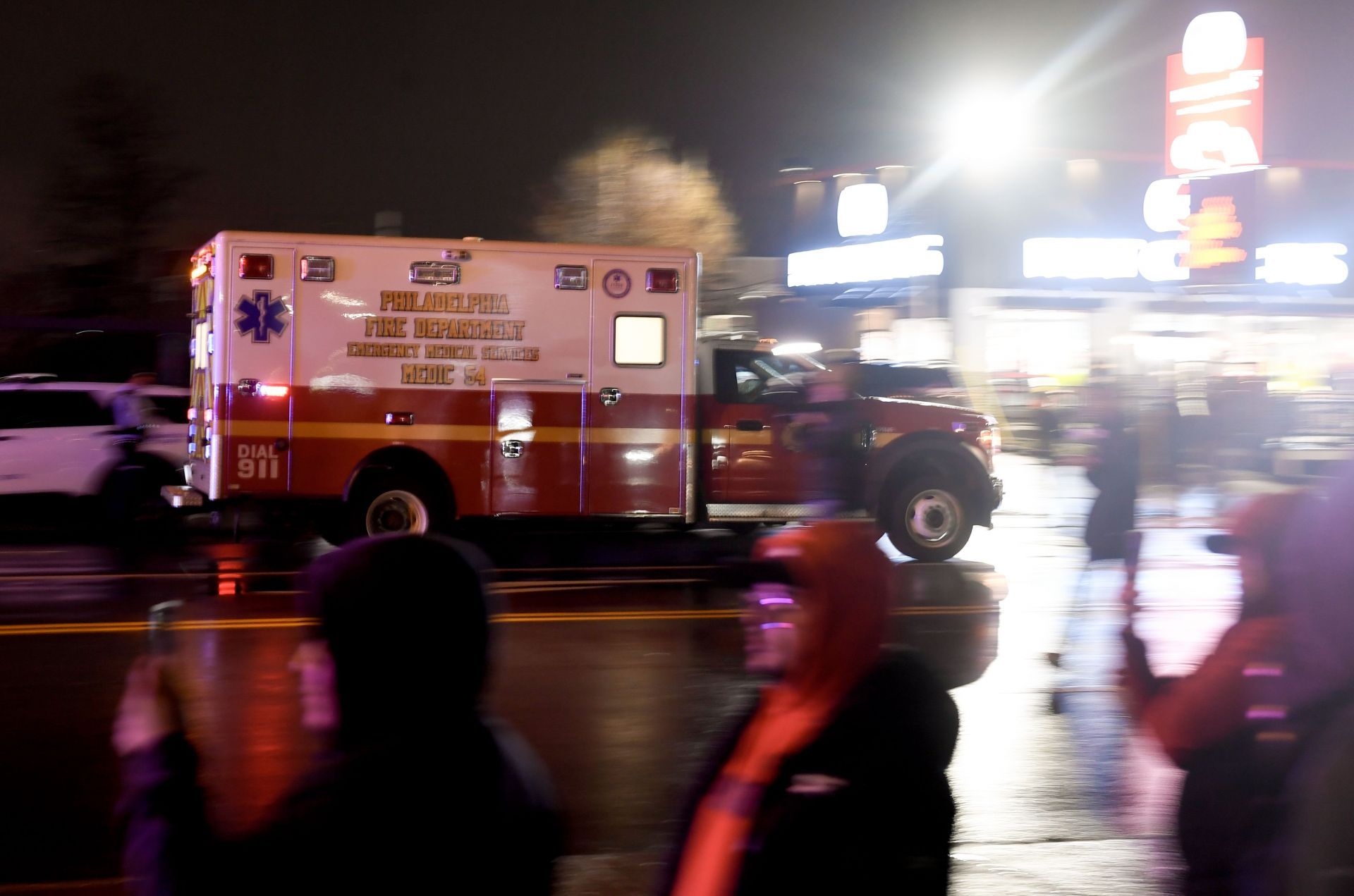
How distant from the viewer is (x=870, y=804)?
87.4 inches

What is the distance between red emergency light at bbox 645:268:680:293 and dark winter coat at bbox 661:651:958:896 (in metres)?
10.8

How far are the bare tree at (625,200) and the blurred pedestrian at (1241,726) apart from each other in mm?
39102

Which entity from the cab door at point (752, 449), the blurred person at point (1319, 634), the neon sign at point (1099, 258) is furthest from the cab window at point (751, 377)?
the neon sign at point (1099, 258)

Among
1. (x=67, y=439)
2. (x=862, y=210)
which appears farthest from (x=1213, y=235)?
(x=67, y=439)

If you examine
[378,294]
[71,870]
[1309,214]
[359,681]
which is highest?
[1309,214]

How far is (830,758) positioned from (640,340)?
10897 millimetres

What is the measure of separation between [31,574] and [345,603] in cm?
1122

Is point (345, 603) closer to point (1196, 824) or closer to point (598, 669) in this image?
point (1196, 824)

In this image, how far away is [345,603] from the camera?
1985 millimetres

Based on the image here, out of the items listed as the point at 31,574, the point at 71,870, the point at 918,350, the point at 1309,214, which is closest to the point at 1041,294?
the point at 918,350

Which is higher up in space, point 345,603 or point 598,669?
point 345,603

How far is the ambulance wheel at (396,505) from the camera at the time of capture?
12.8m

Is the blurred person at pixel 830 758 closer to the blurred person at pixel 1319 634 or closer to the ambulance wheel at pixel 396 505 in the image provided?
the blurred person at pixel 1319 634

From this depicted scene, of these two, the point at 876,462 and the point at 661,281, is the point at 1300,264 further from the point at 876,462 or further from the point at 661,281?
the point at 661,281
